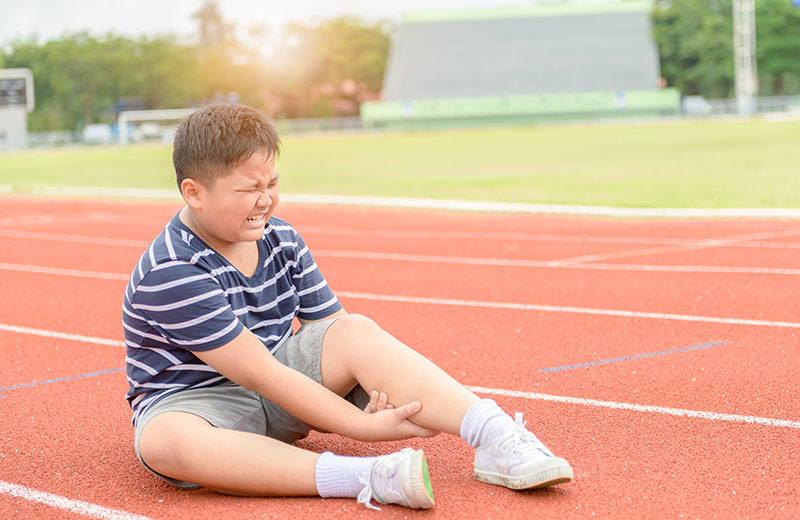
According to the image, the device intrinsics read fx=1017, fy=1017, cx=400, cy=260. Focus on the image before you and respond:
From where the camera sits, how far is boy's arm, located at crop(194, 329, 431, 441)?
322 centimetres

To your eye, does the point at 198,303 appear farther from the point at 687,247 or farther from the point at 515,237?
the point at 515,237

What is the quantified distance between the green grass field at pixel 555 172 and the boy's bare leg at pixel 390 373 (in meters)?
11.3

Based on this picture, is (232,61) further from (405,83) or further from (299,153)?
(299,153)

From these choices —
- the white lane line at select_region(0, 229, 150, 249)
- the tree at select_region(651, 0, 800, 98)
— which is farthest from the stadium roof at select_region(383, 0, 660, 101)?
the white lane line at select_region(0, 229, 150, 249)

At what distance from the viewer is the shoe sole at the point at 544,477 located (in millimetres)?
3115

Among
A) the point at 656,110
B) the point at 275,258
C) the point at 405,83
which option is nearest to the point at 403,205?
the point at 275,258

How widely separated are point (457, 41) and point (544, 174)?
58.0 metres

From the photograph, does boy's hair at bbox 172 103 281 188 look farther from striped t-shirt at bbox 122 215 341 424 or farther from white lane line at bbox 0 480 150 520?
white lane line at bbox 0 480 150 520

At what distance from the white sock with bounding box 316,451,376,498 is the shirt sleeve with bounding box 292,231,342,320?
2.07 ft

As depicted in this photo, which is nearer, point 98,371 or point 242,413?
point 242,413

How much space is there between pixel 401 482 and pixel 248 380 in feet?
1.95

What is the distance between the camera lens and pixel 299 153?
126ft

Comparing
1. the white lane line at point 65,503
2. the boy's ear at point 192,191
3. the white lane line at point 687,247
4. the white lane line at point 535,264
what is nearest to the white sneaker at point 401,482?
the white lane line at point 65,503

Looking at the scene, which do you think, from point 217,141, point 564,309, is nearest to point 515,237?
point 564,309
